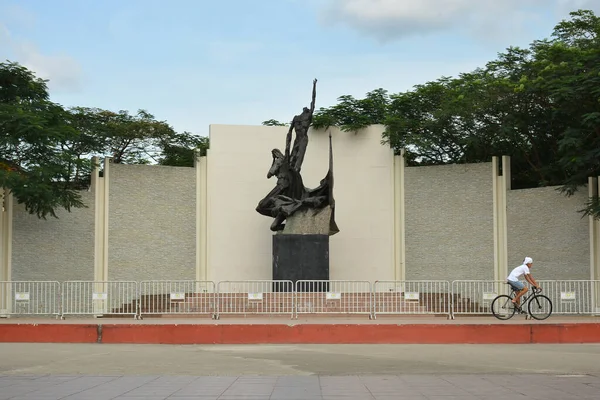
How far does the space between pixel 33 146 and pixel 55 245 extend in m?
3.71

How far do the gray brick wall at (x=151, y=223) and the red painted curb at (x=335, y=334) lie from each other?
10.3 metres

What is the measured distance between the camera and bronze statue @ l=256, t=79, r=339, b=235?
2409 centimetres

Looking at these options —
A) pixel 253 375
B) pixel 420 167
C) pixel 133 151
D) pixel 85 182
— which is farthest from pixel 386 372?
pixel 133 151

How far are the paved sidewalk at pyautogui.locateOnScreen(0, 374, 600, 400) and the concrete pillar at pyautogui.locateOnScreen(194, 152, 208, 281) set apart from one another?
53.0ft

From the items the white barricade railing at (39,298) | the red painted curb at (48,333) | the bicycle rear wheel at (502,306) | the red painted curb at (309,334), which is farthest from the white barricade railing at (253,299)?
the bicycle rear wheel at (502,306)

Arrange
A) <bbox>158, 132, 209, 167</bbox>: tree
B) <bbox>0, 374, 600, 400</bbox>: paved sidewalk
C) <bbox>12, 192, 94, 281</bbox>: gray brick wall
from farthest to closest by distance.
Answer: <bbox>158, 132, 209, 167</bbox>: tree < <bbox>12, 192, 94, 281</bbox>: gray brick wall < <bbox>0, 374, 600, 400</bbox>: paved sidewalk

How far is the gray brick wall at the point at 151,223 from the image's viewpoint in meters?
26.3

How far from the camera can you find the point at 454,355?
13695 millimetres

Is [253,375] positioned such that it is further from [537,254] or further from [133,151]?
[133,151]

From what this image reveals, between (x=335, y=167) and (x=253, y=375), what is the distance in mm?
17082

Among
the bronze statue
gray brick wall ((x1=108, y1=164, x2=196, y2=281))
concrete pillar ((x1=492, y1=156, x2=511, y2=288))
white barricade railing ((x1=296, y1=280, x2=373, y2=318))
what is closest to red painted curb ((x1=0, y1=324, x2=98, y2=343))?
white barricade railing ((x1=296, y1=280, x2=373, y2=318))

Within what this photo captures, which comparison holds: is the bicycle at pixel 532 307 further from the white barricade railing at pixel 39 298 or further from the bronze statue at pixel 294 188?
the white barricade railing at pixel 39 298

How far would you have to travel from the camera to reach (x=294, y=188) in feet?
80.4

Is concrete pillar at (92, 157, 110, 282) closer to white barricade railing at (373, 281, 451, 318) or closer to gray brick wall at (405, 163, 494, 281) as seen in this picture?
gray brick wall at (405, 163, 494, 281)
